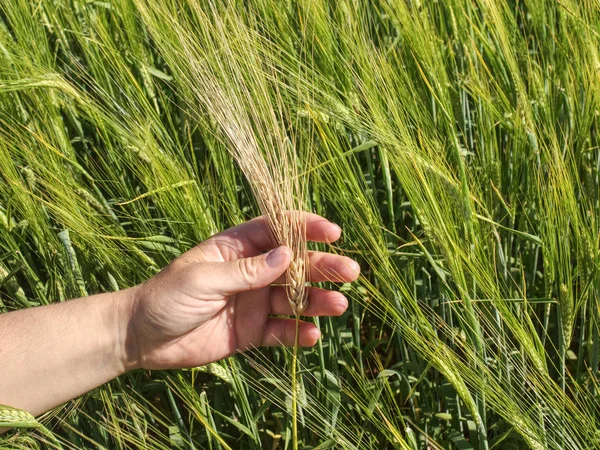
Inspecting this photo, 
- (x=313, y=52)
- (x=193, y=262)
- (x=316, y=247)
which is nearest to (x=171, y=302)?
(x=193, y=262)

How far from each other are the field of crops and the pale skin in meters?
0.05

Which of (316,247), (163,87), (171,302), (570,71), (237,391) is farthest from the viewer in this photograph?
(163,87)

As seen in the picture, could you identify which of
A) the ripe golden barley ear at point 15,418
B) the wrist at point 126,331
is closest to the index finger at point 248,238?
the wrist at point 126,331

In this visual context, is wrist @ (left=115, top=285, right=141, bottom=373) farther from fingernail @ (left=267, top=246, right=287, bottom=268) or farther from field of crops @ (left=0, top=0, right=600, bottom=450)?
fingernail @ (left=267, top=246, right=287, bottom=268)

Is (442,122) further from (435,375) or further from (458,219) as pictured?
(435,375)

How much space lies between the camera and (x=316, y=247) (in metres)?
1.45

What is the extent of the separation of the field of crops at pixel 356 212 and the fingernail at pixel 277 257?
Answer: 14 cm

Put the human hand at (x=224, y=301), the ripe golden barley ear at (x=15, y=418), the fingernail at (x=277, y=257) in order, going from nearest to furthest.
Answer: the ripe golden barley ear at (x=15, y=418) → the fingernail at (x=277, y=257) → the human hand at (x=224, y=301)

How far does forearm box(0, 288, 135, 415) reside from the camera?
1.25 metres

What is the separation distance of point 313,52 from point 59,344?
2.48ft

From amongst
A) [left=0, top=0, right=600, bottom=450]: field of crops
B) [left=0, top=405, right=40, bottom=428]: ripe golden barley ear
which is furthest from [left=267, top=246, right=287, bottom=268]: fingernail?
[left=0, top=405, right=40, bottom=428]: ripe golden barley ear

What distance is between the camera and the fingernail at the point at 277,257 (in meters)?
1.09

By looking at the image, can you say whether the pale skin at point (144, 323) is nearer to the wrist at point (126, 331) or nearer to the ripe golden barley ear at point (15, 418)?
the wrist at point (126, 331)

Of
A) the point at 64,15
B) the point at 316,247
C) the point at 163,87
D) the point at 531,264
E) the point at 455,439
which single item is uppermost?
the point at 64,15
